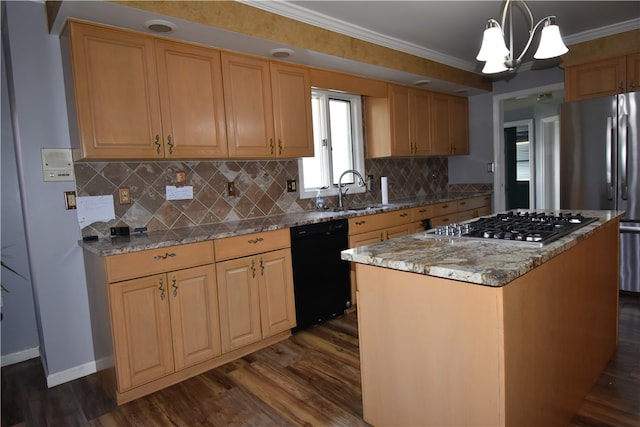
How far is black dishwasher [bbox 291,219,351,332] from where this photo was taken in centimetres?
293

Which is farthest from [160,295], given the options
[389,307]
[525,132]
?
[525,132]

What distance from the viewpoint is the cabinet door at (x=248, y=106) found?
9.16ft

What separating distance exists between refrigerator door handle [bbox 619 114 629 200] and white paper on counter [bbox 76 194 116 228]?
4.10 meters

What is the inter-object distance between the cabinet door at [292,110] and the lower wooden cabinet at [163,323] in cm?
126

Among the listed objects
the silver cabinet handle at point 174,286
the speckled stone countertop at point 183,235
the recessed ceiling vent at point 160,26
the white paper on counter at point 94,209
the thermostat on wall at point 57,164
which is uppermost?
the recessed ceiling vent at point 160,26

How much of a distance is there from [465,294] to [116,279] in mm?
1748

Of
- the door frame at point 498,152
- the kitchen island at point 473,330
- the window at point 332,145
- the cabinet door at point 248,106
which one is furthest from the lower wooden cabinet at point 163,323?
the door frame at point 498,152

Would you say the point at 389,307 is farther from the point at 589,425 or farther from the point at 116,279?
the point at 116,279

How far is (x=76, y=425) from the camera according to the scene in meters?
1.99

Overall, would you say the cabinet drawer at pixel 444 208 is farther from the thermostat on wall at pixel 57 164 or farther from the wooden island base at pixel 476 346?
the thermostat on wall at pixel 57 164

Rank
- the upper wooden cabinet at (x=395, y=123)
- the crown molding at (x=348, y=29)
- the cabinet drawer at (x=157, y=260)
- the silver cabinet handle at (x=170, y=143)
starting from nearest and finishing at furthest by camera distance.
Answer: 1. the cabinet drawer at (x=157, y=260)
2. the silver cabinet handle at (x=170, y=143)
3. the crown molding at (x=348, y=29)
4. the upper wooden cabinet at (x=395, y=123)

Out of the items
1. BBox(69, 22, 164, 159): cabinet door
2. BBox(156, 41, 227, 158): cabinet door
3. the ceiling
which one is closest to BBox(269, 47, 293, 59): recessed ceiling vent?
the ceiling

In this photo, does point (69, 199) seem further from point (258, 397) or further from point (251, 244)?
point (258, 397)

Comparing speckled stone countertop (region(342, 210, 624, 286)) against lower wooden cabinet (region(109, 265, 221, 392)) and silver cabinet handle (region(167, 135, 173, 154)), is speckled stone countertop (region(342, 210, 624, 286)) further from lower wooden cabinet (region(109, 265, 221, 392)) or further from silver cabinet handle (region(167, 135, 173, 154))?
silver cabinet handle (region(167, 135, 173, 154))
